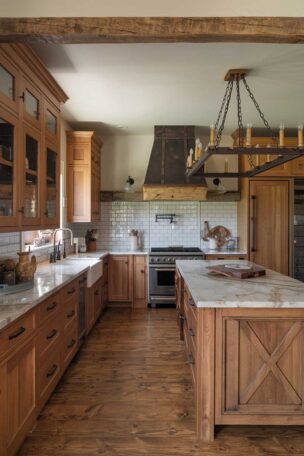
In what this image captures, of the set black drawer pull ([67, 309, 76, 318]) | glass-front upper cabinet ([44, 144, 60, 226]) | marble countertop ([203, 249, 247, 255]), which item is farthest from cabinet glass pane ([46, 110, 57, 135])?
marble countertop ([203, 249, 247, 255])

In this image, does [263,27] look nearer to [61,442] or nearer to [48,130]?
[48,130]

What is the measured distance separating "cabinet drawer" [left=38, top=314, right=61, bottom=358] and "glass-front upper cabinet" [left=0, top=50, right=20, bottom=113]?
5.06 feet

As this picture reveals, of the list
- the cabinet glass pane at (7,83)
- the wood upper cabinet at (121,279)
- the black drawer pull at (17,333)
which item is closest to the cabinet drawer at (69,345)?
the black drawer pull at (17,333)

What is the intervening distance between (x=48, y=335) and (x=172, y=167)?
3.18 meters

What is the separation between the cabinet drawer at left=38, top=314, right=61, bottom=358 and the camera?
2002 millimetres

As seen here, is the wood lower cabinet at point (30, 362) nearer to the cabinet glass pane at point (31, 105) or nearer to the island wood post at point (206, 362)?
the island wood post at point (206, 362)

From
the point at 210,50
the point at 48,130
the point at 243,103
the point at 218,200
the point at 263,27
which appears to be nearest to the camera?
the point at 263,27

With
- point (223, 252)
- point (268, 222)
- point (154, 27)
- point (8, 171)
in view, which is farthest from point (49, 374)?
point (268, 222)

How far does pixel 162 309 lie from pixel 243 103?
3100mm

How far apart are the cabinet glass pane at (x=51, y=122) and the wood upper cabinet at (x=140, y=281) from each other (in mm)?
2324

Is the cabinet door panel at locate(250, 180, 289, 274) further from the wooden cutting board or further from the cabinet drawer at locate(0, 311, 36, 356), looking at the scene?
the cabinet drawer at locate(0, 311, 36, 356)

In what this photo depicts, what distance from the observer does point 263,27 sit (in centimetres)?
169

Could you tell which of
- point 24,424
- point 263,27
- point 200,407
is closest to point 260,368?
point 200,407

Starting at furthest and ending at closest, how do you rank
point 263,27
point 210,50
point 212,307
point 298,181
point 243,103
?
point 298,181 < point 243,103 < point 210,50 < point 212,307 < point 263,27
